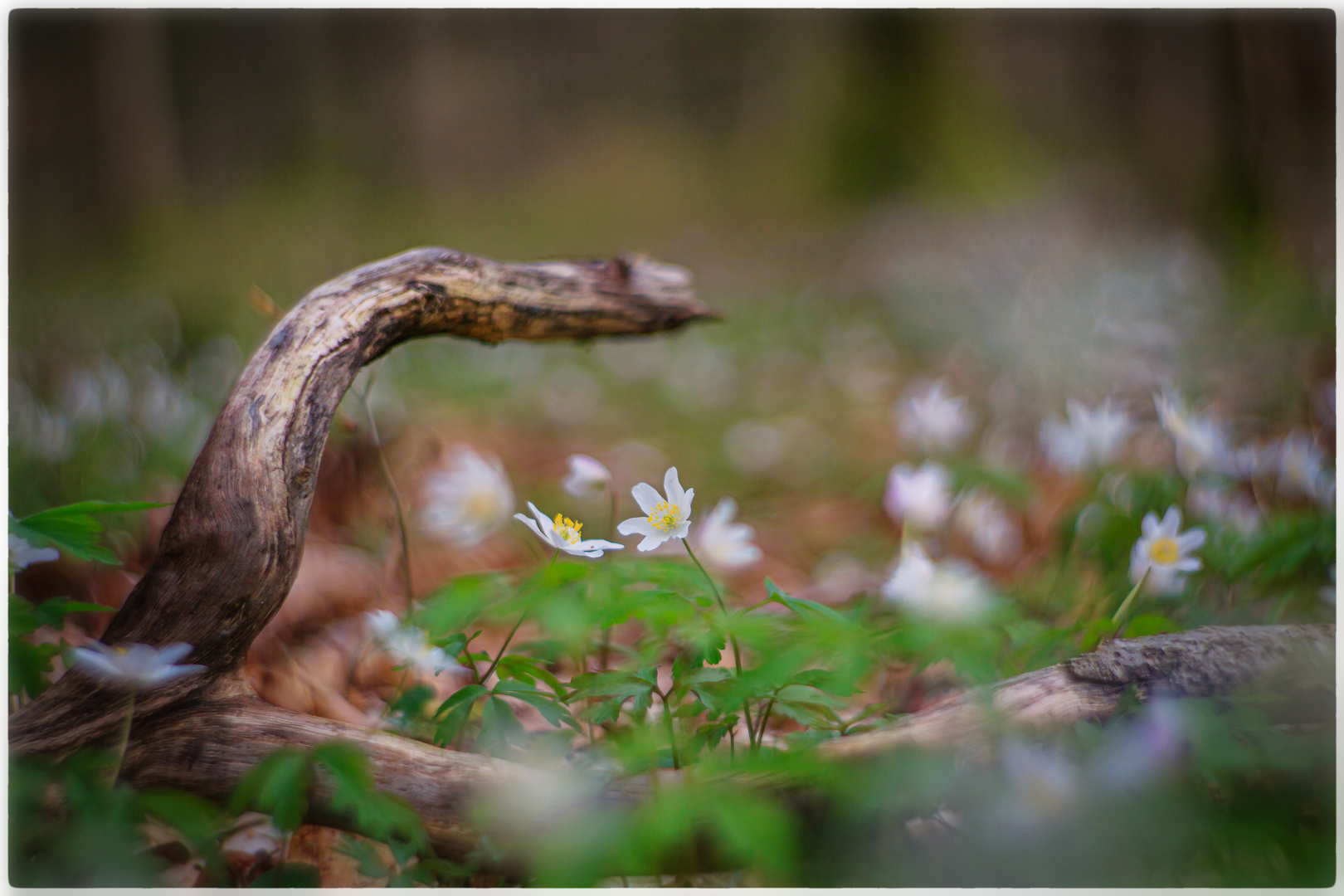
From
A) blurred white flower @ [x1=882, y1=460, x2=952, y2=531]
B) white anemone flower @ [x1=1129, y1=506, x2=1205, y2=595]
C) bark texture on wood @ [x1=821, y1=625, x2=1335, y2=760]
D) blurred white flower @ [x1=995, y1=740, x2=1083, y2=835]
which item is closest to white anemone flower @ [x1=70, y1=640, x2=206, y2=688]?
bark texture on wood @ [x1=821, y1=625, x2=1335, y2=760]

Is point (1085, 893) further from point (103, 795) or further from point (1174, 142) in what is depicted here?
point (1174, 142)

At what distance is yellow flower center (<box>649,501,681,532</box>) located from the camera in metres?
0.81

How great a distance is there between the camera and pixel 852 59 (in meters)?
1.52

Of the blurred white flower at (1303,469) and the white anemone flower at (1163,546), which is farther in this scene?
the blurred white flower at (1303,469)

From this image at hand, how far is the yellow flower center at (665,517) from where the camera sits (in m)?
0.81

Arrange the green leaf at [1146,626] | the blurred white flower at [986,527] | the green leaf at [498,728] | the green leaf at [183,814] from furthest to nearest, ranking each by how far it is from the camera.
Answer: the blurred white flower at [986,527], the green leaf at [1146,626], the green leaf at [498,728], the green leaf at [183,814]

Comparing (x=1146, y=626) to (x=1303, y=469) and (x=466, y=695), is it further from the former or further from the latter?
(x=466, y=695)

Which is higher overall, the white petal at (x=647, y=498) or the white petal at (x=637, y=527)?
the white petal at (x=647, y=498)

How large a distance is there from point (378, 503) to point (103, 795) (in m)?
0.85

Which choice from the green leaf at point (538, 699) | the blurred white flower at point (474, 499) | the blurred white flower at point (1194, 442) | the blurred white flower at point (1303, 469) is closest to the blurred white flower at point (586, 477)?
the blurred white flower at point (474, 499)

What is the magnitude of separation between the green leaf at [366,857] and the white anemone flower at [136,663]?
212mm

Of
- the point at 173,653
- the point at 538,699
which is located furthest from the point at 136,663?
the point at 538,699

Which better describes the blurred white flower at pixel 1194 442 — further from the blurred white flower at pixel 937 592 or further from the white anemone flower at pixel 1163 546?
the blurred white flower at pixel 937 592

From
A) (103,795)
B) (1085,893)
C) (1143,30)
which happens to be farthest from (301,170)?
(1085,893)
